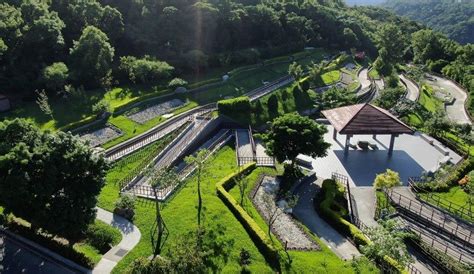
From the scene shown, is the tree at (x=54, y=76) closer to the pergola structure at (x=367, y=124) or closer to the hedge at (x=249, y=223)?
the hedge at (x=249, y=223)

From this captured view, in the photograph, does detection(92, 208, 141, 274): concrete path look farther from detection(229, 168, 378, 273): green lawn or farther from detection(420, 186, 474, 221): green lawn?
detection(420, 186, 474, 221): green lawn

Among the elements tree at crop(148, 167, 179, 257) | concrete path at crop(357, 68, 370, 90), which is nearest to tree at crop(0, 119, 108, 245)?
tree at crop(148, 167, 179, 257)

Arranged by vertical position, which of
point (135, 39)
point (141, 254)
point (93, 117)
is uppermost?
point (135, 39)

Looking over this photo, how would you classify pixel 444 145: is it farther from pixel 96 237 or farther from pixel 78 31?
pixel 78 31

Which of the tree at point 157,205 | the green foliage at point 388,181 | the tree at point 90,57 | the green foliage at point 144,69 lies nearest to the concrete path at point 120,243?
the tree at point 157,205

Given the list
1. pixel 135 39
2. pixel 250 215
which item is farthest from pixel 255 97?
pixel 250 215

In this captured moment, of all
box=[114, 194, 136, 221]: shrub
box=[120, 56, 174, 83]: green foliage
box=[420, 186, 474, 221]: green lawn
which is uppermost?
box=[120, 56, 174, 83]: green foliage
